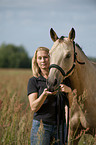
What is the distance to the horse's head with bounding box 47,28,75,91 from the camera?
6.20 ft

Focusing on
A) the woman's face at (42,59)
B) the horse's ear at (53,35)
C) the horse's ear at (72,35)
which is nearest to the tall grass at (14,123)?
the woman's face at (42,59)

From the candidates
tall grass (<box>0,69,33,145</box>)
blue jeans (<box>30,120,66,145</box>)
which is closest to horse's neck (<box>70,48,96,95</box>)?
blue jeans (<box>30,120,66,145</box>)

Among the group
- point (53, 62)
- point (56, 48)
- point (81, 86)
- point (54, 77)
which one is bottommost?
point (81, 86)

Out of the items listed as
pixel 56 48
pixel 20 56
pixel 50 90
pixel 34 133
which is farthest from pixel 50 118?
pixel 20 56

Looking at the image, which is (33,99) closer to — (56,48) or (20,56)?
(56,48)

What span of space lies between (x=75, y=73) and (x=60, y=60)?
0.37 m

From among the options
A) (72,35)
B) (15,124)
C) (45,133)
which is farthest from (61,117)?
(72,35)

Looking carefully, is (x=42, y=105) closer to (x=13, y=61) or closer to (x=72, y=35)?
(x=72, y=35)

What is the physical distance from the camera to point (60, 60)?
1.99 meters

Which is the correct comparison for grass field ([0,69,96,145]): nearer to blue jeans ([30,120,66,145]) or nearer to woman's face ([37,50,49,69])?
blue jeans ([30,120,66,145])

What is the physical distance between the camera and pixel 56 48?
2.05m

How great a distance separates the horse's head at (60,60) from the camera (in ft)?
6.20

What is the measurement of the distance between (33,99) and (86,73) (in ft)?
2.69

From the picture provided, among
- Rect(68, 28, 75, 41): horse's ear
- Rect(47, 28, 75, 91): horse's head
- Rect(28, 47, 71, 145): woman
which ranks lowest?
Rect(28, 47, 71, 145): woman
